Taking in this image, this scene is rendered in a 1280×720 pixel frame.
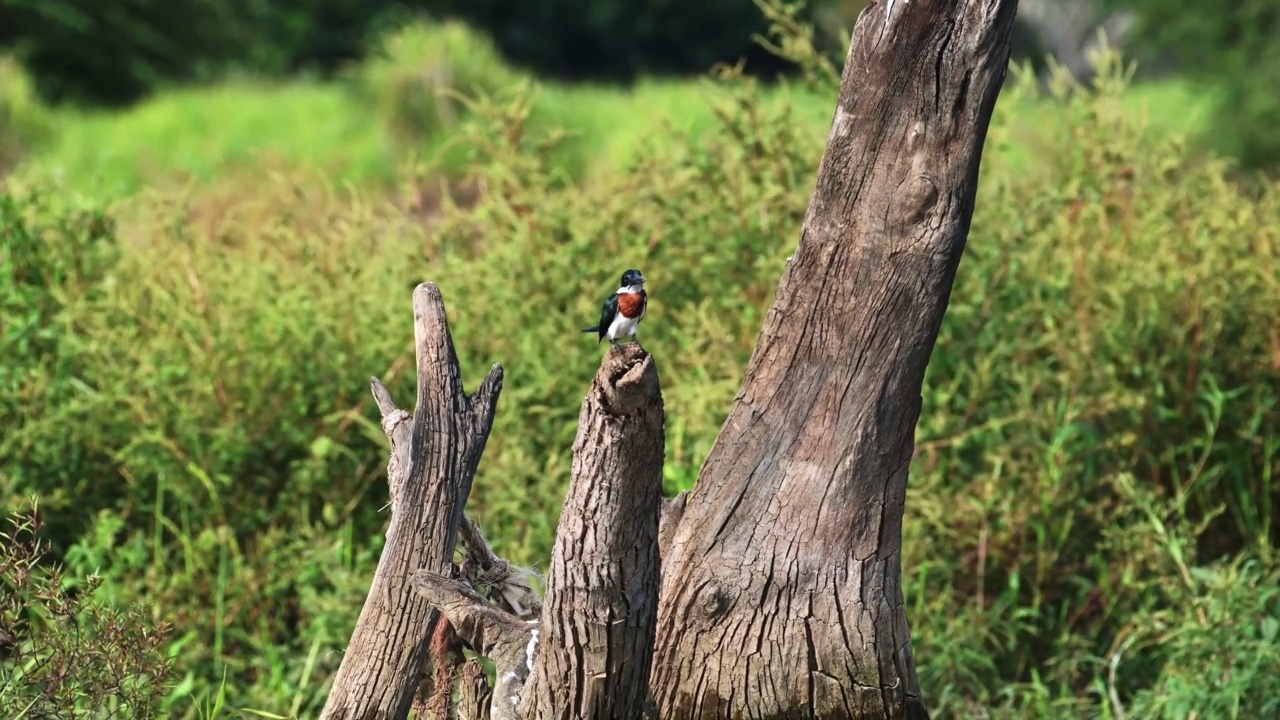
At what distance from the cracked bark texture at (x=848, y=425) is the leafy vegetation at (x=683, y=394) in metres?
1.35

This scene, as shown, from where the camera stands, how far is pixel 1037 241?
5.42 m

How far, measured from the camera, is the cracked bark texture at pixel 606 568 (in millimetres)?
2602

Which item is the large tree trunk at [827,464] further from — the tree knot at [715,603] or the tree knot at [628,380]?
the tree knot at [628,380]

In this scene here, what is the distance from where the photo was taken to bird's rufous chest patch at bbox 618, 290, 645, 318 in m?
3.24

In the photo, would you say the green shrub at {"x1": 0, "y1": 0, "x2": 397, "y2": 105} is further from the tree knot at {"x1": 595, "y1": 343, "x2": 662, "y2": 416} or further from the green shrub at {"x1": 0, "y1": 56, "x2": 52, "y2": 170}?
the tree knot at {"x1": 595, "y1": 343, "x2": 662, "y2": 416}

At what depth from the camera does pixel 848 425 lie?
10.2 feet

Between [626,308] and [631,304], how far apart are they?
0.05 ft

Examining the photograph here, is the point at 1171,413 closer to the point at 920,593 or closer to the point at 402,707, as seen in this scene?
the point at 920,593

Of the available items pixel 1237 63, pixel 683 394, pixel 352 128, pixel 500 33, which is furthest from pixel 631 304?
pixel 500 33

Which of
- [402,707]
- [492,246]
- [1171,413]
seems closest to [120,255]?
[492,246]

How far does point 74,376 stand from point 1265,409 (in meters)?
4.03

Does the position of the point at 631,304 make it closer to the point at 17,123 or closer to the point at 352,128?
the point at 352,128

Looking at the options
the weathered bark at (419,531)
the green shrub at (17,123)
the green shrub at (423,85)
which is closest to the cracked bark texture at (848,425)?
the weathered bark at (419,531)

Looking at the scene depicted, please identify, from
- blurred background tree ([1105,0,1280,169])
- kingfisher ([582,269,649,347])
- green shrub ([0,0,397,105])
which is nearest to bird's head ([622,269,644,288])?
kingfisher ([582,269,649,347])
